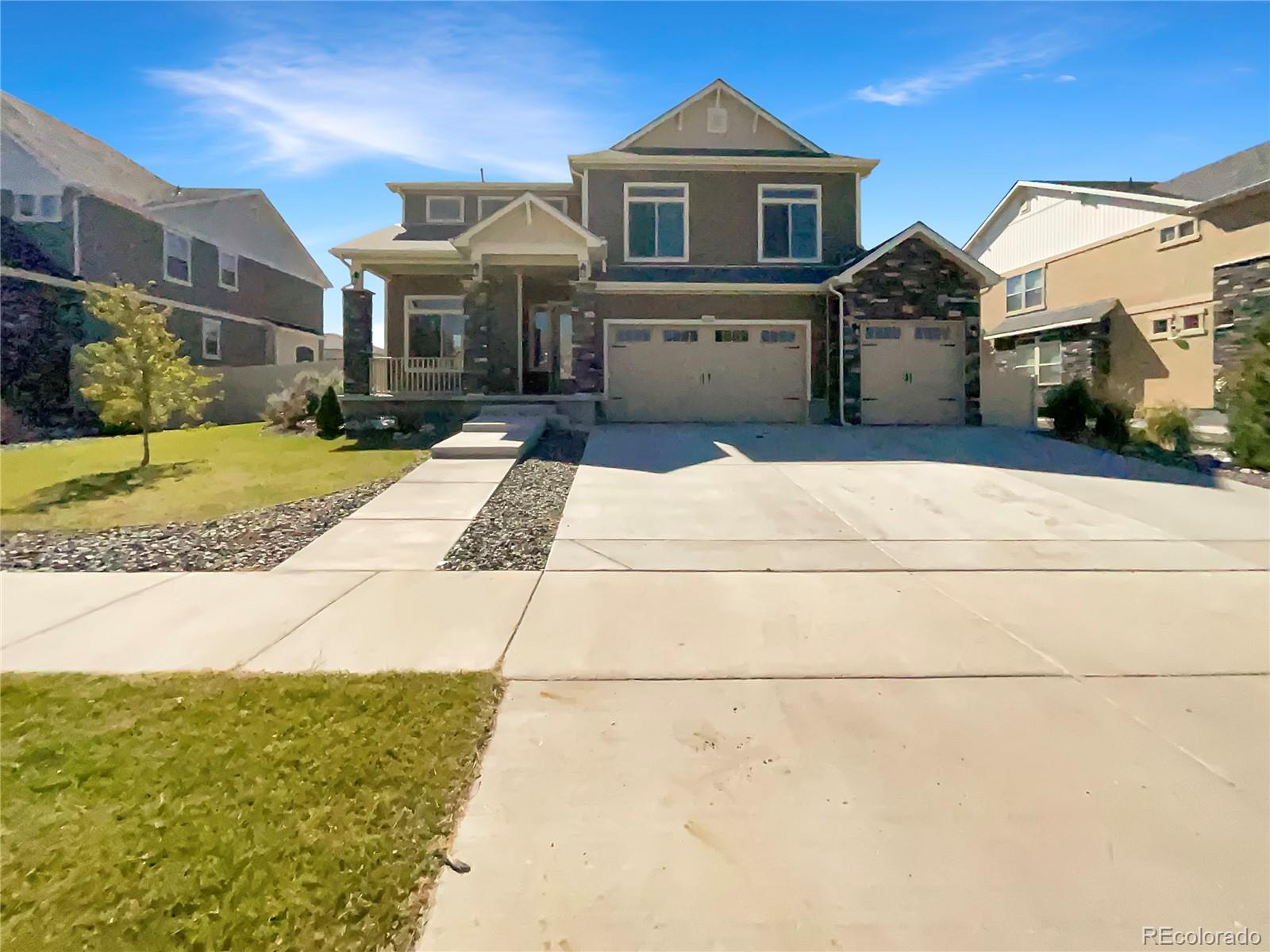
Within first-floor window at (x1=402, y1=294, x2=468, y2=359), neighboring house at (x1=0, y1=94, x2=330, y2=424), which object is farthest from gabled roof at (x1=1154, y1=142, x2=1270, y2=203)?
neighboring house at (x1=0, y1=94, x2=330, y2=424)


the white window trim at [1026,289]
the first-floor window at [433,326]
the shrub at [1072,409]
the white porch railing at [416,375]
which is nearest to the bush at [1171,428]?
the shrub at [1072,409]

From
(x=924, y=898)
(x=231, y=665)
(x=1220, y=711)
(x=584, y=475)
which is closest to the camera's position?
(x=924, y=898)

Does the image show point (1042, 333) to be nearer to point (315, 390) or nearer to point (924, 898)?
point (315, 390)

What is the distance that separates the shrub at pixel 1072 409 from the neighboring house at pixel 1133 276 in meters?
0.91

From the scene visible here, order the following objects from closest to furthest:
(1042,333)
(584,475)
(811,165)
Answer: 1. (584,475)
2. (811,165)
3. (1042,333)

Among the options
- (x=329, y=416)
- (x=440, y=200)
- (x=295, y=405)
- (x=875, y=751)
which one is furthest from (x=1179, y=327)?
(x=295, y=405)

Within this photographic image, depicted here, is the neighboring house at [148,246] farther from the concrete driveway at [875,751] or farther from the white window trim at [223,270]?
the concrete driveway at [875,751]

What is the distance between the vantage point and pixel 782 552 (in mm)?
7137

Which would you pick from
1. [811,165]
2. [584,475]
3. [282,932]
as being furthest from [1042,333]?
[282,932]

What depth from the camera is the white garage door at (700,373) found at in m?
17.7

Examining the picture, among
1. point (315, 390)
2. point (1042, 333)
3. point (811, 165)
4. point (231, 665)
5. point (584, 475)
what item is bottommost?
point (231, 665)

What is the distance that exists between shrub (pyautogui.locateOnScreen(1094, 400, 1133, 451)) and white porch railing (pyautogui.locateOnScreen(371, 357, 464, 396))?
47.1 feet

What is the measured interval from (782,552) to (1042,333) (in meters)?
23.0

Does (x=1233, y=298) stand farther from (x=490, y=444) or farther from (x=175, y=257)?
(x=175, y=257)
